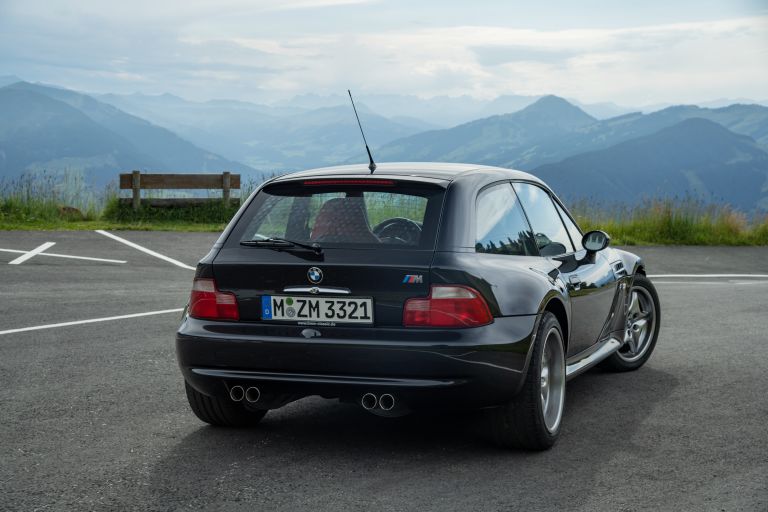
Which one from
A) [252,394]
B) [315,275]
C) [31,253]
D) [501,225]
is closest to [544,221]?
[501,225]

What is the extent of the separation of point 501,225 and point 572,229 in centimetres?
143

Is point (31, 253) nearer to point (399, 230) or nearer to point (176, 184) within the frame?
point (176, 184)

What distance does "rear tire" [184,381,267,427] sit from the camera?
5.61m

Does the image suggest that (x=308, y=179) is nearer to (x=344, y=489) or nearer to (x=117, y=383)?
(x=344, y=489)

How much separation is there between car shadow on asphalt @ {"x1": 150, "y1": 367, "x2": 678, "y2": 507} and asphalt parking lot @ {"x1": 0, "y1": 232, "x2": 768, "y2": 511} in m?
0.01

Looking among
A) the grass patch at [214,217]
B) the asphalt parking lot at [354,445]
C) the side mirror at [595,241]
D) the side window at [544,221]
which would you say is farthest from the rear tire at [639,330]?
the grass patch at [214,217]

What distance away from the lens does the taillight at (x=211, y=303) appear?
518 cm

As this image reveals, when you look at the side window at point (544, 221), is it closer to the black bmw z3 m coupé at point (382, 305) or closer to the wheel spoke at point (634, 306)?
the black bmw z3 m coupé at point (382, 305)

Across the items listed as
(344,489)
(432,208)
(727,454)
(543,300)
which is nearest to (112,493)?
(344,489)

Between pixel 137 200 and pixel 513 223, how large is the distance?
20.8m

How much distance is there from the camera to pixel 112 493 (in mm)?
4441

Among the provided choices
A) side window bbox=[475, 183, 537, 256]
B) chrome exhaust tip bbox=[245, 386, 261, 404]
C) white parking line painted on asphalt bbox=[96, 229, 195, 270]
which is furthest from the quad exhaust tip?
white parking line painted on asphalt bbox=[96, 229, 195, 270]

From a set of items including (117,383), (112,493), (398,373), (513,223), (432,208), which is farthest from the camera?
(117,383)

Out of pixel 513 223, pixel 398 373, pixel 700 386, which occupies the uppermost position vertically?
pixel 513 223
